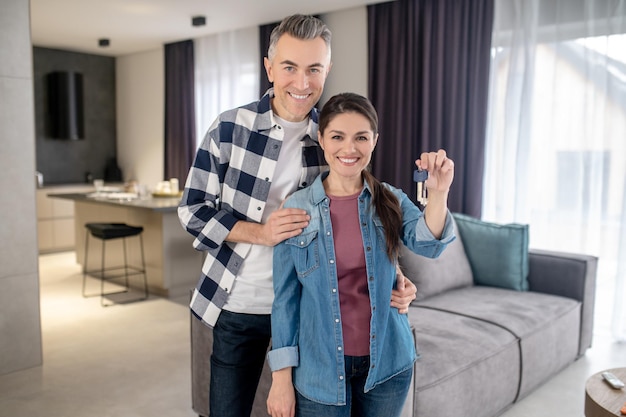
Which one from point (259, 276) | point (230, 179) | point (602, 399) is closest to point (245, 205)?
point (230, 179)

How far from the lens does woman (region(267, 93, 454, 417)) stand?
4.46 ft

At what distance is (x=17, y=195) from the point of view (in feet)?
10.3

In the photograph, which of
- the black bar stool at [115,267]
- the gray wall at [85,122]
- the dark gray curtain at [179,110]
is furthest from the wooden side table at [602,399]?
the gray wall at [85,122]

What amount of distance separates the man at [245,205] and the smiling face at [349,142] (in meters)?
0.14

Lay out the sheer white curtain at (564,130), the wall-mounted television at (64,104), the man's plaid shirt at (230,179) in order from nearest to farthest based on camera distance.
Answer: the man's plaid shirt at (230,179)
the sheer white curtain at (564,130)
the wall-mounted television at (64,104)

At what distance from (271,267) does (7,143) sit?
7.28 ft

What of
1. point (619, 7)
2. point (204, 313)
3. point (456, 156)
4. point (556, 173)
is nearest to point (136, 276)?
point (456, 156)

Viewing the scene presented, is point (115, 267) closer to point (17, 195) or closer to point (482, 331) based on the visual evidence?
point (17, 195)

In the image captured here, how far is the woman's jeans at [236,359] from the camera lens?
1.52 metres

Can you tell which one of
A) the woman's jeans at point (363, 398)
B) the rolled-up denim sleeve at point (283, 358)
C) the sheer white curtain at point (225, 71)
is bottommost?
the woman's jeans at point (363, 398)

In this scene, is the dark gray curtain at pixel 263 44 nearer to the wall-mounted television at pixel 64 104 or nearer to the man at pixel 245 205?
the wall-mounted television at pixel 64 104

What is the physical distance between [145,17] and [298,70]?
483 centimetres

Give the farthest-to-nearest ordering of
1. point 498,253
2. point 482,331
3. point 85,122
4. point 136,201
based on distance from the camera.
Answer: point 85,122 → point 136,201 → point 498,253 → point 482,331

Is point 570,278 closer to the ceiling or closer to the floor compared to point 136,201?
closer to the floor
